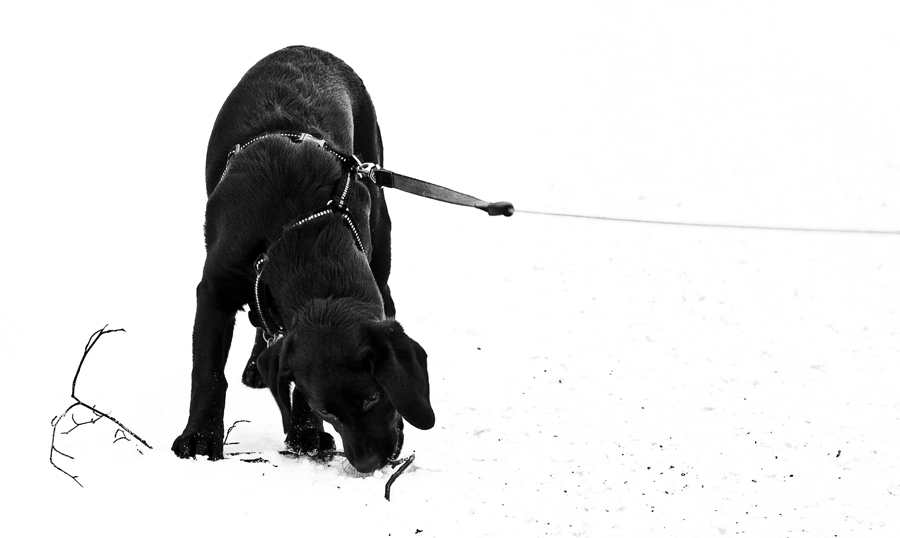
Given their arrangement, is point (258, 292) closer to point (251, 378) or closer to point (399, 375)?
point (399, 375)

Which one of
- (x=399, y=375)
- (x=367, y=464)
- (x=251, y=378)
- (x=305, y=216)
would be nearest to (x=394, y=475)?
(x=367, y=464)

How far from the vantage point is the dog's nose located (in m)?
3.50

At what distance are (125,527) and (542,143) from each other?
21.7 ft

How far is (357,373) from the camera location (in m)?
3.35

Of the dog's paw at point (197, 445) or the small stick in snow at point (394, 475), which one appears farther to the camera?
the dog's paw at point (197, 445)

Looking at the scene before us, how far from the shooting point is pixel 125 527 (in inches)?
116

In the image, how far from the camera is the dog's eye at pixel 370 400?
3408 mm

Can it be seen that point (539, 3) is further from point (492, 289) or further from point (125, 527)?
point (125, 527)

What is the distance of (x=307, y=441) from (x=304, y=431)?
0.04 metres

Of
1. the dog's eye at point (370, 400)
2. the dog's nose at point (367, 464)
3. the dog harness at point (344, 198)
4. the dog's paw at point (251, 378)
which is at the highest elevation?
the dog harness at point (344, 198)

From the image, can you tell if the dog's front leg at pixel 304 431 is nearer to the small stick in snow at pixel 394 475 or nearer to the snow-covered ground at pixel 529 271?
the snow-covered ground at pixel 529 271

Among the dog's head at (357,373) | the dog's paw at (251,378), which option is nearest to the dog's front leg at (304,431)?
the dog's head at (357,373)

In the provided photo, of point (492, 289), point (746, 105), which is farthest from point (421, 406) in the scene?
point (746, 105)

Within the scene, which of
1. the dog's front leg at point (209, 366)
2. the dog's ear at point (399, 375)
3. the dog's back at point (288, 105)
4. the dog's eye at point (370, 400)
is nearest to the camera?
the dog's ear at point (399, 375)
